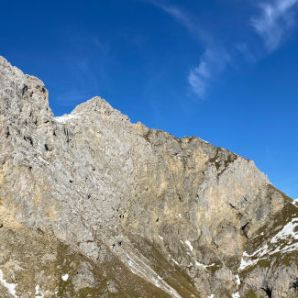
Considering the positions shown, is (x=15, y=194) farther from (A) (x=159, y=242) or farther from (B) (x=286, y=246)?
(B) (x=286, y=246)

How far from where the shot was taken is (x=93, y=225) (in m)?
158

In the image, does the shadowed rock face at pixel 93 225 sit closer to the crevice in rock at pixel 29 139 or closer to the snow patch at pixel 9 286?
the snow patch at pixel 9 286

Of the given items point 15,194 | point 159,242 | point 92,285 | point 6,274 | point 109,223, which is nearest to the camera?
point 6,274

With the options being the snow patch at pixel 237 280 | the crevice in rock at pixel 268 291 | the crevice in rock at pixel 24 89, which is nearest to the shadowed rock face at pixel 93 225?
the snow patch at pixel 237 280

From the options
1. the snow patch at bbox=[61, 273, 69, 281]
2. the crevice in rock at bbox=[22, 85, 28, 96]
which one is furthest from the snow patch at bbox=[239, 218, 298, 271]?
the crevice in rock at bbox=[22, 85, 28, 96]

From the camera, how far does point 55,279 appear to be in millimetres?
129250

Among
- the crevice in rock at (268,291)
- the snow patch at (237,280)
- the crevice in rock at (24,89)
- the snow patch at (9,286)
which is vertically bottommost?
the snow patch at (9,286)

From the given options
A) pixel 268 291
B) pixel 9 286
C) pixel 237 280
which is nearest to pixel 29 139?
pixel 9 286

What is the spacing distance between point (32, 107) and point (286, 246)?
116 meters

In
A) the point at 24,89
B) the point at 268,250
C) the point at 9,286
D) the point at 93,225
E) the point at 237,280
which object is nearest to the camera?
the point at 9,286

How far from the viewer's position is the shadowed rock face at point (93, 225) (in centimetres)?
13375

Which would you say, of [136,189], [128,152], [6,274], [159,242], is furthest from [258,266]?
[6,274]

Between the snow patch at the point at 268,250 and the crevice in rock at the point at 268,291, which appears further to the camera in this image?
the snow patch at the point at 268,250

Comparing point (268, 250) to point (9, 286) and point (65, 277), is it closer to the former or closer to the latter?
point (65, 277)
